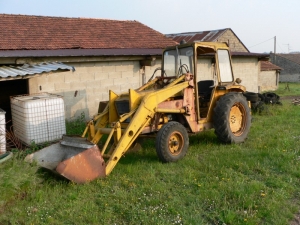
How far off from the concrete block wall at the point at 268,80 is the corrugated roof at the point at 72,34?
15.7 metres

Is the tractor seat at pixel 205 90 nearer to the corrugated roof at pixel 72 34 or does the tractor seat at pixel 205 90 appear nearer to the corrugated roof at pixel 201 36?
the corrugated roof at pixel 72 34

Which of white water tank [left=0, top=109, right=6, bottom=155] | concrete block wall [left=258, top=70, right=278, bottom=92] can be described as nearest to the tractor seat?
white water tank [left=0, top=109, right=6, bottom=155]

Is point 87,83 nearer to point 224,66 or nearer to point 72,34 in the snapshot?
point 72,34

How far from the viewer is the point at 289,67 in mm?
39625

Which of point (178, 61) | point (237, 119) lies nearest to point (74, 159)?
point (178, 61)

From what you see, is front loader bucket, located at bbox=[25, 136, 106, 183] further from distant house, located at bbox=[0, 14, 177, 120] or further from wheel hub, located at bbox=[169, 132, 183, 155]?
distant house, located at bbox=[0, 14, 177, 120]

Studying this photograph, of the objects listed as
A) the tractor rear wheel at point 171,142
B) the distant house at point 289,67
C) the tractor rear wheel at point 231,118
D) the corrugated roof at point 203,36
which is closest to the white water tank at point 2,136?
the tractor rear wheel at point 171,142

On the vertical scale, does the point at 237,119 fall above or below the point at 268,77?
below

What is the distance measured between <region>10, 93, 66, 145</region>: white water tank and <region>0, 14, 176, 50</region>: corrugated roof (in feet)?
13.8

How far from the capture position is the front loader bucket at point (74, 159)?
4.59m

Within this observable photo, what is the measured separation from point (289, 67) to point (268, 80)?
13427 mm

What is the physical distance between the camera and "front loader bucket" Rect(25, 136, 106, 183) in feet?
15.1

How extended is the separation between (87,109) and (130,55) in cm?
214

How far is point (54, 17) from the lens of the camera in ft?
45.2
